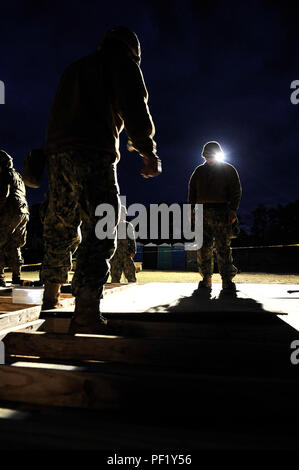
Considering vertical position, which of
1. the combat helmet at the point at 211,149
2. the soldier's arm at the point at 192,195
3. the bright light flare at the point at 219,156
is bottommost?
the soldier's arm at the point at 192,195

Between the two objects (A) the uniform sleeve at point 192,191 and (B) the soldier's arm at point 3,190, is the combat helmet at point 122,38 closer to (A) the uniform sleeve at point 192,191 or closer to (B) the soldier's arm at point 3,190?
(A) the uniform sleeve at point 192,191

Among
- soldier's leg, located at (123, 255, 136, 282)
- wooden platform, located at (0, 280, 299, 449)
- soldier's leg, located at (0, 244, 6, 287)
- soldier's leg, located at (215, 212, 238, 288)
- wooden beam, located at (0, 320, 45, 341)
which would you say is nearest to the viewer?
wooden platform, located at (0, 280, 299, 449)

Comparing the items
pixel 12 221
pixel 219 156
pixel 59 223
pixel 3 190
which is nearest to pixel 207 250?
pixel 219 156

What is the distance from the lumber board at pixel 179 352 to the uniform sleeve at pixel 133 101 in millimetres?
1159

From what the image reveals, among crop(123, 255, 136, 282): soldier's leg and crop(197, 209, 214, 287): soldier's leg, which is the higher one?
crop(197, 209, 214, 287): soldier's leg

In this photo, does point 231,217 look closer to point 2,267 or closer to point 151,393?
point 151,393

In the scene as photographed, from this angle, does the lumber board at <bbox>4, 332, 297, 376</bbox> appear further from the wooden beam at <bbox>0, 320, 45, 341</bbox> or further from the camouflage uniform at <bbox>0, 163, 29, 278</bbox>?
the camouflage uniform at <bbox>0, 163, 29, 278</bbox>

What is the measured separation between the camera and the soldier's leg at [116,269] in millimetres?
5456

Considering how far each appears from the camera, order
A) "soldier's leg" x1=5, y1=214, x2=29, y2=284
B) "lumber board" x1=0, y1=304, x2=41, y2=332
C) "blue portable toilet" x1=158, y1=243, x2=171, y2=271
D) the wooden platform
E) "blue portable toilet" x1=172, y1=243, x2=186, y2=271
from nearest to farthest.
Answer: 1. the wooden platform
2. "lumber board" x1=0, y1=304, x2=41, y2=332
3. "soldier's leg" x1=5, y1=214, x2=29, y2=284
4. "blue portable toilet" x1=172, y1=243, x2=186, y2=271
5. "blue portable toilet" x1=158, y1=243, x2=171, y2=271

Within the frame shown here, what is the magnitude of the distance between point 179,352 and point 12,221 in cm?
484

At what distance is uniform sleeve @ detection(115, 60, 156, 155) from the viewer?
1.69m

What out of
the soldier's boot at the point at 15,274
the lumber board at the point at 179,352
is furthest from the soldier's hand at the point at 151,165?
the soldier's boot at the point at 15,274

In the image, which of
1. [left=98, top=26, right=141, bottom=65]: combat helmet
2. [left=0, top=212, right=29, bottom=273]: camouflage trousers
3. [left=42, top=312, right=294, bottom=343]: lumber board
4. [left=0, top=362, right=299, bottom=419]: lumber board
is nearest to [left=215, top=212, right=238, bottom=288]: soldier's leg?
[left=42, top=312, right=294, bottom=343]: lumber board

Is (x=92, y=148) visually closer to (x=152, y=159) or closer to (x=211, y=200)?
(x=152, y=159)
